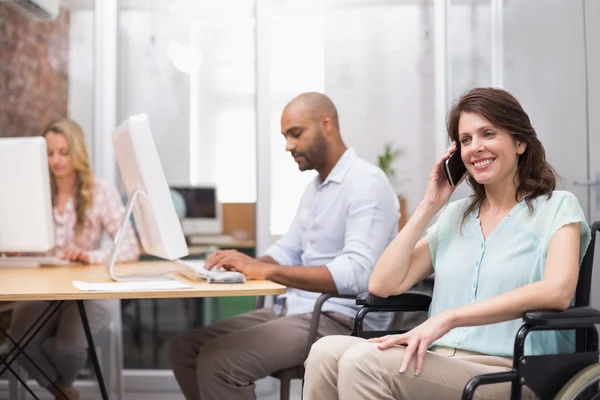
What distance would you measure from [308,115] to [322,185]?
0.95ft

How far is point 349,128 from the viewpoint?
4195mm

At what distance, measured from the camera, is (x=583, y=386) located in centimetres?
168

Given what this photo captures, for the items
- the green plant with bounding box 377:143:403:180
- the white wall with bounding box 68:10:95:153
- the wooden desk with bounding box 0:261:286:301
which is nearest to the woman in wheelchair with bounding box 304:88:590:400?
the wooden desk with bounding box 0:261:286:301

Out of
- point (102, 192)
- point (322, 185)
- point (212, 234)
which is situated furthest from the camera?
point (212, 234)

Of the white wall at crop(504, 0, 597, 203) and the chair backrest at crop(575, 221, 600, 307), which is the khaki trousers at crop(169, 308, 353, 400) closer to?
the chair backrest at crop(575, 221, 600, 307)

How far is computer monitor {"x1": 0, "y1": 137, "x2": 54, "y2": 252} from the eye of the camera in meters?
2.55

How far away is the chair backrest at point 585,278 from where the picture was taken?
1928 millimetres

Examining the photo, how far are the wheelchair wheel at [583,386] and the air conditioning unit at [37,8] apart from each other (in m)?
3.48

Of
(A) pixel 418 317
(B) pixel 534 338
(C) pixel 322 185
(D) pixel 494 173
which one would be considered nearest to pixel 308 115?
(C) pixel 322 185

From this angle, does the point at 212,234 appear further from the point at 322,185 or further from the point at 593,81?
the point at 593,81

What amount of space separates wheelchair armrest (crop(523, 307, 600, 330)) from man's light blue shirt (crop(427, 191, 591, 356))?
0.58 ft

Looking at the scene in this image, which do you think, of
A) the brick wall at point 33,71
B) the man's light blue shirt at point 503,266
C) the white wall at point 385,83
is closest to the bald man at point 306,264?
the man's light blue shirt at point 503,266

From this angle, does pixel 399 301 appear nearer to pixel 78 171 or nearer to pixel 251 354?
pixel 251 354


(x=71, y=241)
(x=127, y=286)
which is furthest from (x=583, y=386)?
(x=71, y=241)
